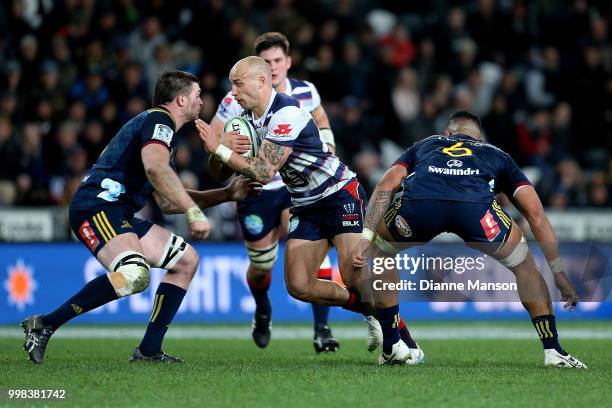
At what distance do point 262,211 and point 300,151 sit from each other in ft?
6.42

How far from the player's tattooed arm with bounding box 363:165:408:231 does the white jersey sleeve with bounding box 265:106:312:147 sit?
81 cm

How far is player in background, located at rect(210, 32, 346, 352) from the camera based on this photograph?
34.5 ft

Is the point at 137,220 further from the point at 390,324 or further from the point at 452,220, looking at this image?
the point at 452,220

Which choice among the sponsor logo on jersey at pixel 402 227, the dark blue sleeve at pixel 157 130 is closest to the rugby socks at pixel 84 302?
the dark blue sleeve at pixel 157 130

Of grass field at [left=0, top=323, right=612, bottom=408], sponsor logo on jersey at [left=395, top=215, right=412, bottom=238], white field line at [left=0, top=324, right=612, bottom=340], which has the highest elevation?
sponsor logo on jersey at [left=395, top=215, right=412, bottom=238]

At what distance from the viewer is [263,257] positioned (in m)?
10.9

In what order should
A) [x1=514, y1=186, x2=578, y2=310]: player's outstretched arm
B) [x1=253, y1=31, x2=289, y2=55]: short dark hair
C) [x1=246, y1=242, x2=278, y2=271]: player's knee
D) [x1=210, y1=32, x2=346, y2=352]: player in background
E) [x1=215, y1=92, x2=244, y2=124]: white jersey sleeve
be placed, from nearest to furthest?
[x1=514, y1=186, x2=578, y2=310]: player's outstretched arm → [x1=215, y1=92, x2=244, y2=124]: white jersey sleeve → [x1=210, y1=32, x2=346, y2=352]: player in background → [x1=253, y1=31, x2=289, y2=55]: short dark hair → [x1=246, y1=242, x2=278, y2=271]: player's knee

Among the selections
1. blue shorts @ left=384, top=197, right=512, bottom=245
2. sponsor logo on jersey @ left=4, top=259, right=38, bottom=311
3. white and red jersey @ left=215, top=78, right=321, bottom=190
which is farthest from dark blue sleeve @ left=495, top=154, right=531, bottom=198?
sponsor logo on jersey @ left=4, top=259, right=38, bottom=311

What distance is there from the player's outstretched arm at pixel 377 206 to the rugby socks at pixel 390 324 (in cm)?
42

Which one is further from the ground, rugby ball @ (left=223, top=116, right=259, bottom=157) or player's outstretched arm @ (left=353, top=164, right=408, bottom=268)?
rugby ball @ (left=223, top=116, right=259, bottom=157)

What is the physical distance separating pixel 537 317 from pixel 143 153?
Answer: 10.8ft

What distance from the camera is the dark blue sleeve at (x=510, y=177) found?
8469 mm

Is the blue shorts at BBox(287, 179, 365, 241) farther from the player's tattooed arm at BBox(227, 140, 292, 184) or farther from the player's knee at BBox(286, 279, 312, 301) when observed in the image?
the player's tattooed arm at BBox(227, 140, 292, 184)

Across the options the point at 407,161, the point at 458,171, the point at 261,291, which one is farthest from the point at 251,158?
the point at 261,291
